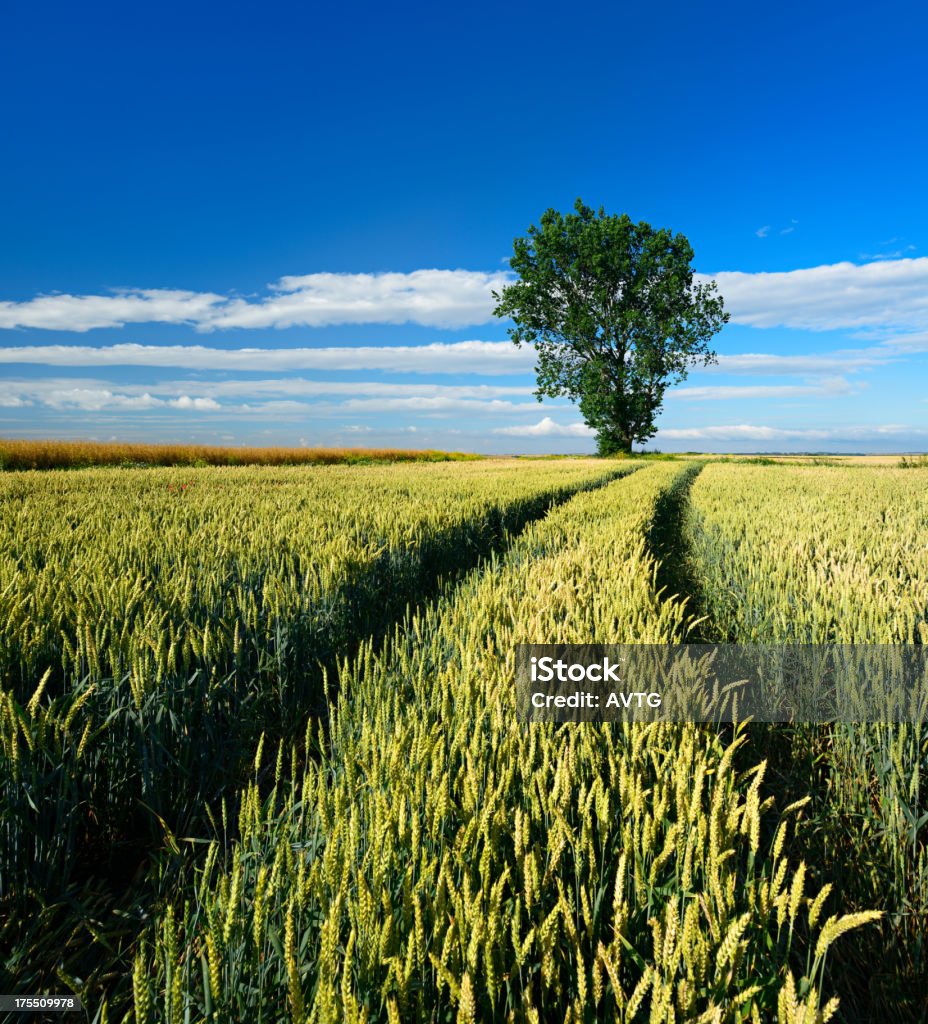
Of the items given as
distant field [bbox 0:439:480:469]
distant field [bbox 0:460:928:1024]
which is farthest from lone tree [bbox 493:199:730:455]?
distant field [bbox 0:460:928:1024]

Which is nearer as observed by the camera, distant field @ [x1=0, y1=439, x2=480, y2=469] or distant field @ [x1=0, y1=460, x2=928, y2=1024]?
distant field @ [x1=0, y1=460, x2=928, y2=1024]

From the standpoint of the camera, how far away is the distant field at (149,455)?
24.0m

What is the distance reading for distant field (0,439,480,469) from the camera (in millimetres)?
23984

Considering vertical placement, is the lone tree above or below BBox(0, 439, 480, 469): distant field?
above

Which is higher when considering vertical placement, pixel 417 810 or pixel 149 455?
pixel 149 455

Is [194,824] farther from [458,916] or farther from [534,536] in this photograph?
[534,536]

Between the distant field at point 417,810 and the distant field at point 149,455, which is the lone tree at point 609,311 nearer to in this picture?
the distant field at point 149,455

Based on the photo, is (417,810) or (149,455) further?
(149,455)

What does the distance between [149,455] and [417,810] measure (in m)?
32.8

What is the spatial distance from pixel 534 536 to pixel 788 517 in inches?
136

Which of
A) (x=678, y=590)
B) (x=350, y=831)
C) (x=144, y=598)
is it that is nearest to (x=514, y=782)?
(x=350, y=831)

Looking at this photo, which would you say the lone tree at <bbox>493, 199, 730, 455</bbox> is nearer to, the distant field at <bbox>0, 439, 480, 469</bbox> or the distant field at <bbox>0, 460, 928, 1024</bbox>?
the distant field at <bbox>0, 439, 480, 469</bbox>

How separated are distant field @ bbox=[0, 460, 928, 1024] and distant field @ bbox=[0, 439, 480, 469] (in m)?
23.9

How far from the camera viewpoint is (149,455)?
1176 inches
